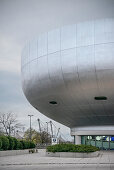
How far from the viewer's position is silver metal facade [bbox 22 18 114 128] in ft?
63.9

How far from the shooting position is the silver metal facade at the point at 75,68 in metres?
19.5

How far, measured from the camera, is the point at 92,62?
19453mm

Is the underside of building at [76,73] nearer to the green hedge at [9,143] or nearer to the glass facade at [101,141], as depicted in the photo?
the glass facade at [101,141]

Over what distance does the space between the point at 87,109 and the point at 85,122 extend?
3480 mm

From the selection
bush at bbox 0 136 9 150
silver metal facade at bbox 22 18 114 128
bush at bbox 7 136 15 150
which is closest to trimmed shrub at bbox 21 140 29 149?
bush at bbox 7 136 15 150

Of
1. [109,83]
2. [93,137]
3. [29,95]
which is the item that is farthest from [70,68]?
[93,137]

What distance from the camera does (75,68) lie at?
20.1 metres

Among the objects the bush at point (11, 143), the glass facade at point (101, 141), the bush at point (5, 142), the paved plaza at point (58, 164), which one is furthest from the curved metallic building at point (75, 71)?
the paved plaza at point (58, 164)

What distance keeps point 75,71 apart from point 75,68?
0.24 meters

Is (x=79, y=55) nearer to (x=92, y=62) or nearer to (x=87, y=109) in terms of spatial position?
(x=92, y=62)

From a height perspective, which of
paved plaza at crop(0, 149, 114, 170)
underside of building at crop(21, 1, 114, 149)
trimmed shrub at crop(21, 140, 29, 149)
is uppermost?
underside of building at crop(21, 1, 114, 149)

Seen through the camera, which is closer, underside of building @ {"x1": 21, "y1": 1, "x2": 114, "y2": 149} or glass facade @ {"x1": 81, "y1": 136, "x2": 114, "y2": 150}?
underside of building @ {"x1": 21, "y1": 1, "x2": 114, "y2": 149}

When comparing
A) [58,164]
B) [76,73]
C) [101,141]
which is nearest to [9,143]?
[76,73]

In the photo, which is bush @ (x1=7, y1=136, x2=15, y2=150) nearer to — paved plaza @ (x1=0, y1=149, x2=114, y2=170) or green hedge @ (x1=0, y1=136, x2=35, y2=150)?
green hedge @ (x1=0, y1=136, x2=35, y2=150)
